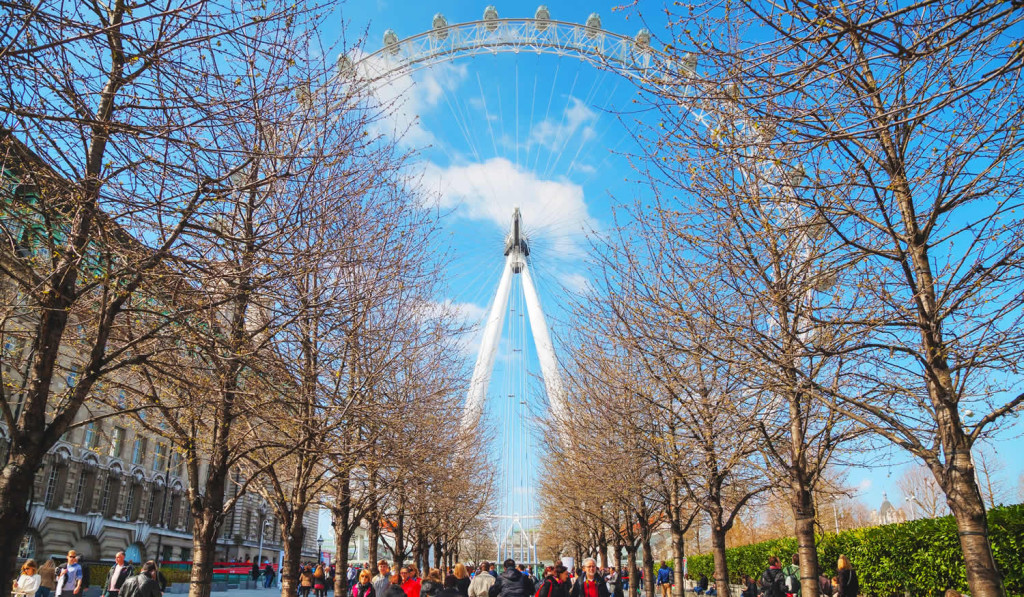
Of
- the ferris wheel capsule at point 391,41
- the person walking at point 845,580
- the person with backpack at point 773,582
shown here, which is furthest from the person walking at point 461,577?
the ferris wheel capsule at point 391,41

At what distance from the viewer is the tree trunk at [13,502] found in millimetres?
6531

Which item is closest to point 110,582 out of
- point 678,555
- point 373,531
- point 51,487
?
point 373,531

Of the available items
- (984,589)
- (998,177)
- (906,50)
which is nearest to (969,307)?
(998,177)

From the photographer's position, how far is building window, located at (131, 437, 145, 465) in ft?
149

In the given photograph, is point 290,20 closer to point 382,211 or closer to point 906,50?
point 906,50

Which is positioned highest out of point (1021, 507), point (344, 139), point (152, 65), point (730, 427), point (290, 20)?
point (344, 139)

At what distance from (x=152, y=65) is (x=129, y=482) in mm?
44440

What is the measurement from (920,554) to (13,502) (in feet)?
53.1

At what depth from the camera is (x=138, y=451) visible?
151 feet

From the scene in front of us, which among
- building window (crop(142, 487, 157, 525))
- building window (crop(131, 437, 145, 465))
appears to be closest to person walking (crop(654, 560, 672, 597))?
building window (crop(131, 437, 145, 465))

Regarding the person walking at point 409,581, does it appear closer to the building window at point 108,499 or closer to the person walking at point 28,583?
the person walking at point 28,583

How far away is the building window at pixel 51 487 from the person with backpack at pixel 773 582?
1326 inches

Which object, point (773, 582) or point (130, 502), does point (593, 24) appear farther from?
point (130, 502)

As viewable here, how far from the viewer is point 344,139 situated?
432 inches
